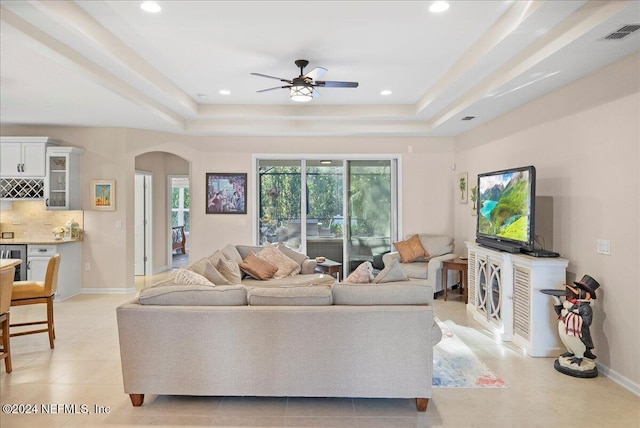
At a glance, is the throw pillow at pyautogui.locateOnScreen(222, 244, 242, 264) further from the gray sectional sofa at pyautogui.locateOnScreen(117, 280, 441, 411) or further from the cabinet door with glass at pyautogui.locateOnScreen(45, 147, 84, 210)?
the cabinet door with glass at pyautogui.locateOnScreen(45, 147, 84, 210)

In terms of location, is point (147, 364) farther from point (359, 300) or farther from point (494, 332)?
point (494, 332)

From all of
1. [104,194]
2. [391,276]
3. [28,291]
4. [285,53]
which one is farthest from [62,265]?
[391,276]

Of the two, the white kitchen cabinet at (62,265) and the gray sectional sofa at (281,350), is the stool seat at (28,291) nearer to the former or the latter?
the white kitchen cabinet at (62,265)

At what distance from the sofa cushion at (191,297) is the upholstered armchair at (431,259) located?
139 inches

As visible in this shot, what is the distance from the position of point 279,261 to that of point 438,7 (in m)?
3.67

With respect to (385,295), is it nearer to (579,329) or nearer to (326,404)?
(326,404)

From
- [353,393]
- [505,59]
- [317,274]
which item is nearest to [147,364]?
[353,393]

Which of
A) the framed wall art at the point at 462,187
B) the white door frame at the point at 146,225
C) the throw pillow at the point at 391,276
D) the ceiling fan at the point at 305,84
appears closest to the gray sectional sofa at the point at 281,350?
the throw pillow at the point at 391,276

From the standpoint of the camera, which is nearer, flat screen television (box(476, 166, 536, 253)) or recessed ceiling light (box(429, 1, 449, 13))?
recessed ceiling light (box(429, 1, 449, 13))

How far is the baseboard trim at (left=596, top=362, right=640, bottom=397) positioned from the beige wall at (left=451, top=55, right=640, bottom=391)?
2 centimetres

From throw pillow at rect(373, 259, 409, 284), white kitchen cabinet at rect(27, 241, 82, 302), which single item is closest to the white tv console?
throw pillow at rect(373, 259, 409, 284)

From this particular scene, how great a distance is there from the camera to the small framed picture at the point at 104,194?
21.8 ft

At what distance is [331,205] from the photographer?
753 centimetres

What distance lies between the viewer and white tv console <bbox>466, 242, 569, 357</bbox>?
12.5 ft
